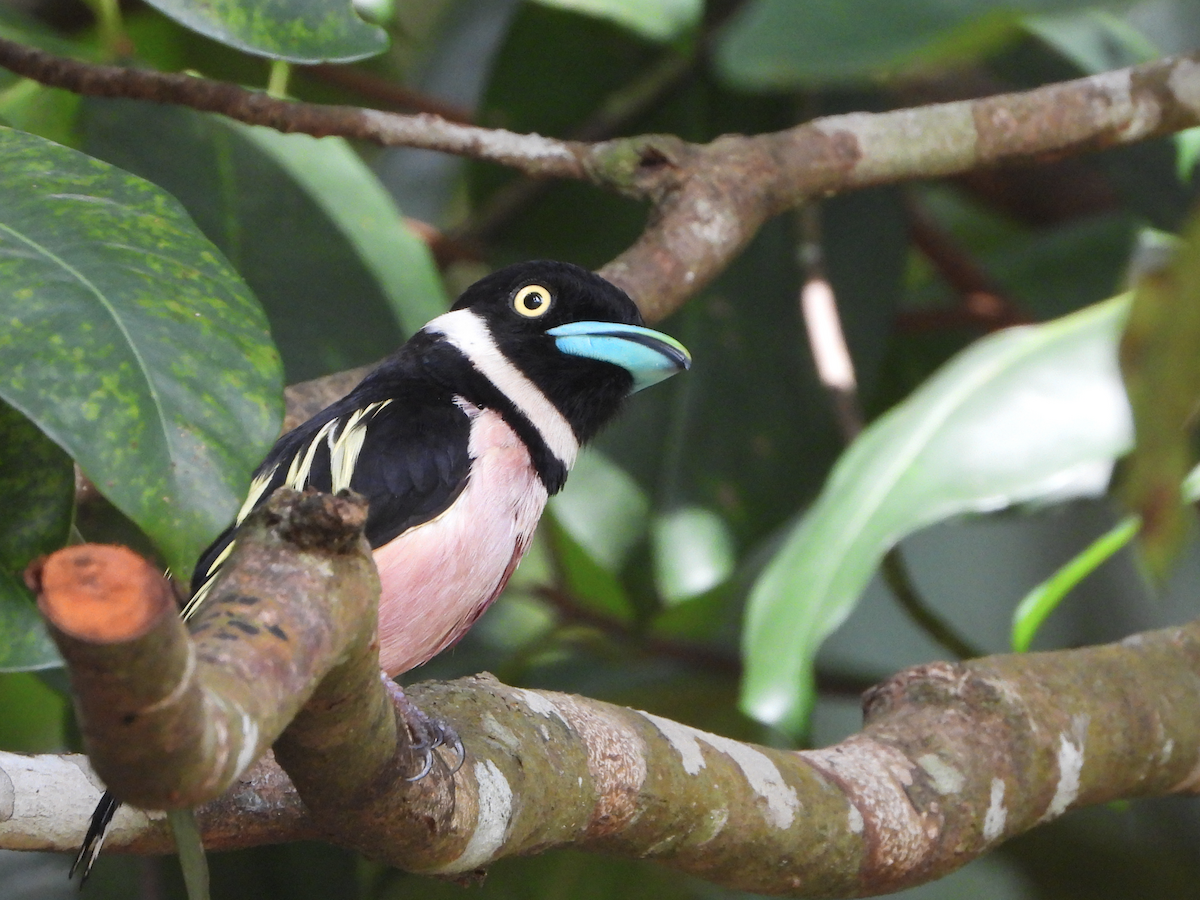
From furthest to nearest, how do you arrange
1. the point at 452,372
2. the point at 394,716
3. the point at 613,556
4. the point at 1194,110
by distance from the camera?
the point at 613,556, the point at 1194,110, the point at 452,372, the point at 394,716

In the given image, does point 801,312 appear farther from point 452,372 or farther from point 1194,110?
point 452,372

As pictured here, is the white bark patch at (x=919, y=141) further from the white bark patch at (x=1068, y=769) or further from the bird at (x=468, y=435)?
the white bark patch at (x=1068, y=769)

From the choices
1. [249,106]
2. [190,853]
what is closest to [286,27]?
[249,106]

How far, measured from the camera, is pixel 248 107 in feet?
6.02

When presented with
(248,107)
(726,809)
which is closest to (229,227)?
(248,107)

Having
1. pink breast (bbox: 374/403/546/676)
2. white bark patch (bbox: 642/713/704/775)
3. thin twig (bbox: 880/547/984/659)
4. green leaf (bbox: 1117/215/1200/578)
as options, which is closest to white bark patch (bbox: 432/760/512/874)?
white bark patch (bbox: 642/713/704/775)

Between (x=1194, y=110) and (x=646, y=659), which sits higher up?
(x=1194, y=110)

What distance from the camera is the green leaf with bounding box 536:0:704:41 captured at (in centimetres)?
231

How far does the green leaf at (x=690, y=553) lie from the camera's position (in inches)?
91.2

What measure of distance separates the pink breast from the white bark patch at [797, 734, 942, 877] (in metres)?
0.45

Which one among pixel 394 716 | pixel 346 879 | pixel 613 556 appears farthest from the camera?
pixel 613 556

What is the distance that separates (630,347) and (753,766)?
Result: 558 mm

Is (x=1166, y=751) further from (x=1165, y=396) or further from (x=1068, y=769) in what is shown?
(x=1165, y=396)

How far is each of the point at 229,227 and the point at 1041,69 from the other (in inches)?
76.6
